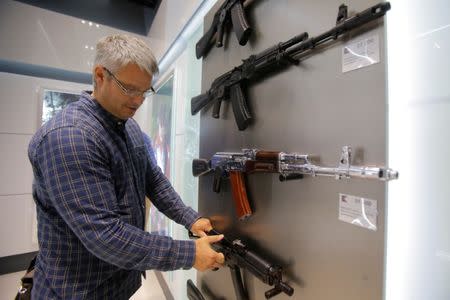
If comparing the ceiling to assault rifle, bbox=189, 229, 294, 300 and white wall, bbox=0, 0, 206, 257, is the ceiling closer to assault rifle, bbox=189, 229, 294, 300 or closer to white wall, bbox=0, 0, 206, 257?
white wall, bbox=0, 0, 206, 257

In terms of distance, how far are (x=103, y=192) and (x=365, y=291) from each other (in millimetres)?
676

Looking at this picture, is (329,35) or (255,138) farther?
(255,138)

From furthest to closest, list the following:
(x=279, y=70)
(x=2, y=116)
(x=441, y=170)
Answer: (x=2, y=116) < (x=279, y=70) < (x=441, y=170)

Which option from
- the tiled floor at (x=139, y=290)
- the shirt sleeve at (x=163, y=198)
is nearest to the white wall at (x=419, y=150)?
the shirt sleeve at (x=163, y=198)

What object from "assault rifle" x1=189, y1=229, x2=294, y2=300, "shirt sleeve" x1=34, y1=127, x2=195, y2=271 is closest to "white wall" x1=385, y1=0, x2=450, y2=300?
"assault rifle" x1=189, y1=229, x2=294, y2=300

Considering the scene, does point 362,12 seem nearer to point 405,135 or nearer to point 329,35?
point 329,35

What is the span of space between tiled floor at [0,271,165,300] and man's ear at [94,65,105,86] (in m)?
1.85

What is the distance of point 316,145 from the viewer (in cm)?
60

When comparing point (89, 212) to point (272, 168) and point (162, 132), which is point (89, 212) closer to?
point (272, 168)

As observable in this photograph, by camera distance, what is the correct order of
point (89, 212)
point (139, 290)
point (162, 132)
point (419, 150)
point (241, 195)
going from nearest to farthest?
point (419, 150), point (89, 212), point (241, 195), point (139, 290), point (162, 132)

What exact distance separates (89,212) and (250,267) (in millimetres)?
518

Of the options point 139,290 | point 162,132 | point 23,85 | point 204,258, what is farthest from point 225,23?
point 23,85

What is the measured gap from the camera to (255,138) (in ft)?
2.75

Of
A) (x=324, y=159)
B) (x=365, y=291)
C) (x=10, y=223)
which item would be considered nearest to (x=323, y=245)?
(x=365, y=291)
